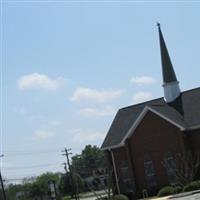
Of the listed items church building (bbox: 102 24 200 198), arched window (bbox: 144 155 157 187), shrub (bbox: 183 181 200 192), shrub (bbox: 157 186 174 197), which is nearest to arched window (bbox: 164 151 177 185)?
church building (bbox: 102 24 200 198)

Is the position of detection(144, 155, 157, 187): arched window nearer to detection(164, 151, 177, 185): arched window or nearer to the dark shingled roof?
detection(164, 151, 177, 185): arched window

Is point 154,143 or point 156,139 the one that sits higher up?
point 156,139

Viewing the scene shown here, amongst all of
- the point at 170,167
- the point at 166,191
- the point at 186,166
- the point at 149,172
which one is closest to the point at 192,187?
the point at 166,191

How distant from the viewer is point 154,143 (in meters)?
49.2

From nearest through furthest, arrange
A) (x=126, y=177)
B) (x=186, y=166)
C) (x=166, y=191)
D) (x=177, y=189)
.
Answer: (x=177, y=189) → (x=166, y=191) → (x=186, y=166) → (x=126, y=177)

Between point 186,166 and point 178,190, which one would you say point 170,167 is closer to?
point 186,166

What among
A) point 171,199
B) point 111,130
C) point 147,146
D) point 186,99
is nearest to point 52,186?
point 111,130

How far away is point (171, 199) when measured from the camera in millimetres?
37562

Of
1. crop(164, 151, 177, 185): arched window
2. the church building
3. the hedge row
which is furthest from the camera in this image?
crop(164, 151, 177, 185): arched window

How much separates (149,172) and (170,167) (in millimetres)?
2253

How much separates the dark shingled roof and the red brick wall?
3.01ft

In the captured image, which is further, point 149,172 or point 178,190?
point 149,172

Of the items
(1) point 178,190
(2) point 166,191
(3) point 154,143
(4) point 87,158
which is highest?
(4) point 87,158

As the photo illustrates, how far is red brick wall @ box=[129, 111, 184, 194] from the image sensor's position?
47.7 m
